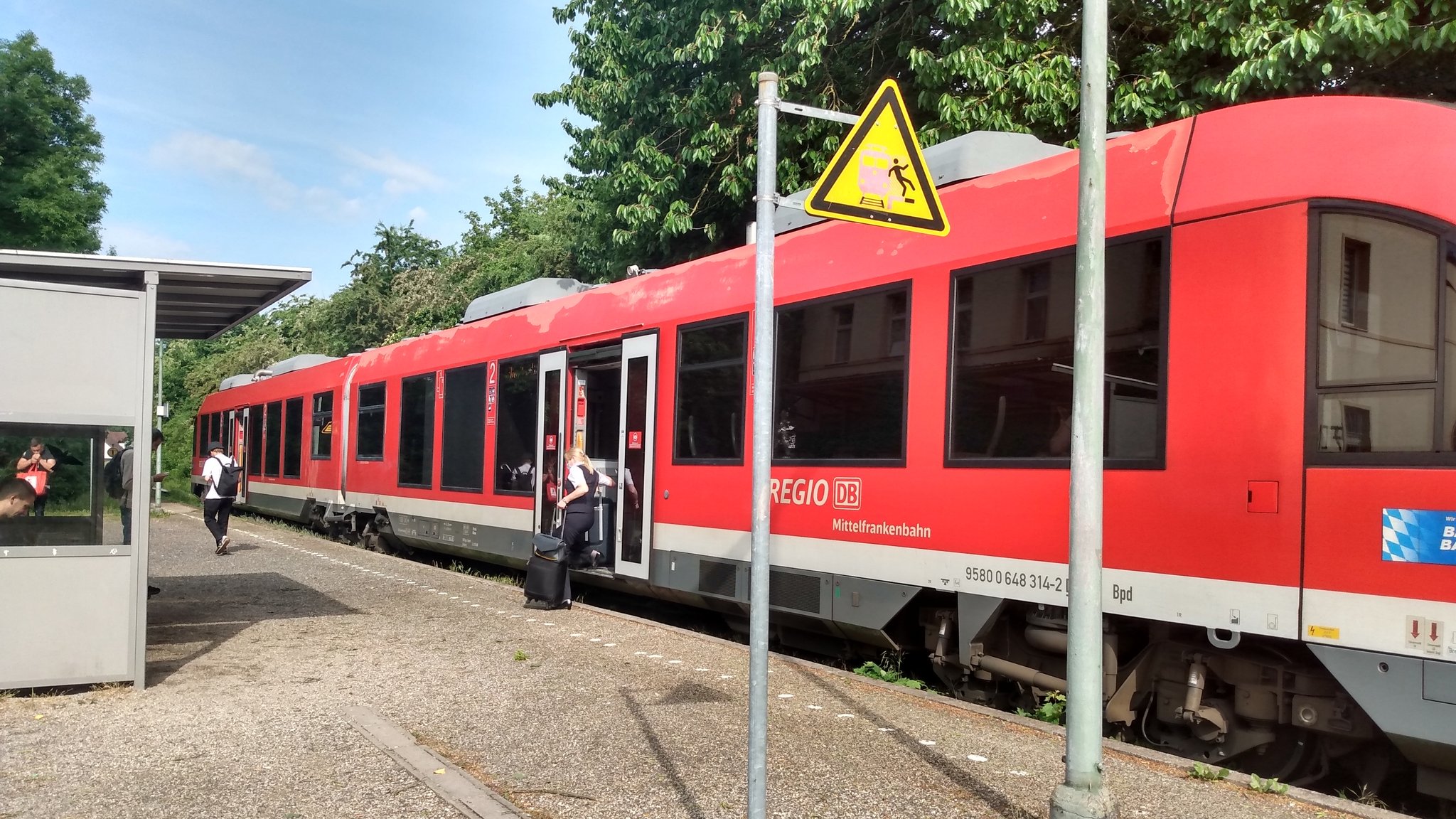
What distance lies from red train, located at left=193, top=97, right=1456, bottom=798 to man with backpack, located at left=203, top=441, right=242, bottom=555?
928 cm

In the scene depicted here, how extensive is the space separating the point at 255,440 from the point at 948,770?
897 inches

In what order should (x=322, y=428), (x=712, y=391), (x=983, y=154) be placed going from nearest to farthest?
(x=983, y=154) → (x=712, y=391) → (x=322, y=428)

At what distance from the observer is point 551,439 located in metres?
11.7

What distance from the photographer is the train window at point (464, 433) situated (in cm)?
1344

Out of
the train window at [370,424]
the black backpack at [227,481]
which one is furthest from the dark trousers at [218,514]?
the train window at [370,424]

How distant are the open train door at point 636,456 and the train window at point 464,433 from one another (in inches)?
132

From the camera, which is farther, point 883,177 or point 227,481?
point 227,481

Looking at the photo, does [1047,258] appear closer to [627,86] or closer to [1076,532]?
[1076,532]

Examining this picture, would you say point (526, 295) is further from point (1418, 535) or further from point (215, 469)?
point (1418, 535)

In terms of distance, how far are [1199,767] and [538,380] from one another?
8223mm

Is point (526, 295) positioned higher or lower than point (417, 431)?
higher

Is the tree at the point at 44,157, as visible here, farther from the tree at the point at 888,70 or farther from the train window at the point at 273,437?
the tree at the point at 888,70

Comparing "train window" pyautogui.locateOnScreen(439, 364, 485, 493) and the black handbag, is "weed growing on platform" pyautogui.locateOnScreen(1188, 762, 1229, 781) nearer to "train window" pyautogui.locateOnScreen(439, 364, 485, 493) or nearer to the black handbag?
the black handbag

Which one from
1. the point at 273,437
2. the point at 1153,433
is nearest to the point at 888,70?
the point at 1153,433
